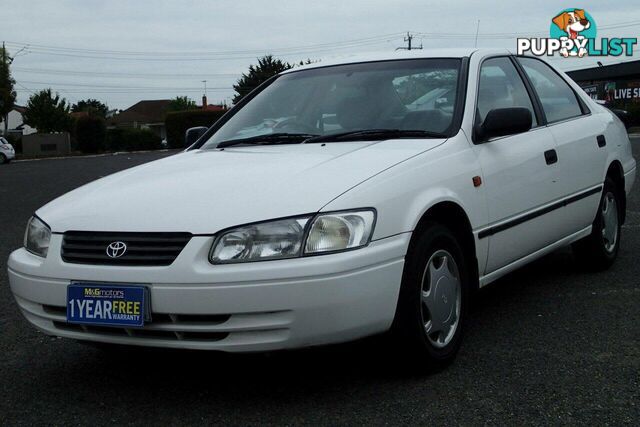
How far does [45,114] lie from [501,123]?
68.7 meters

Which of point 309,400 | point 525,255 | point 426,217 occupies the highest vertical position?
point 426,217

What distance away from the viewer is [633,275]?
559 centimetres

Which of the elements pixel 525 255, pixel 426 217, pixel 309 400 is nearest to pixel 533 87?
pixel 525 255

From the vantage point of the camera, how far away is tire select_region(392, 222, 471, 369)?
10.9 ft

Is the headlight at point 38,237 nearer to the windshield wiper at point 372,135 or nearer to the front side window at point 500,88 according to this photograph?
the windshield wiper at point 372,135

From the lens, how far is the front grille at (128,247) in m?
3.11

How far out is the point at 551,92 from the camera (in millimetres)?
5270

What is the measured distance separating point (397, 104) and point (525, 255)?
1.13 m

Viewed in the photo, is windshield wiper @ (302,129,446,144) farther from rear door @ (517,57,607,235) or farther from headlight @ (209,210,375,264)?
rear door @ (517,57,607,235)

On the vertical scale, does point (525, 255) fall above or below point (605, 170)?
below

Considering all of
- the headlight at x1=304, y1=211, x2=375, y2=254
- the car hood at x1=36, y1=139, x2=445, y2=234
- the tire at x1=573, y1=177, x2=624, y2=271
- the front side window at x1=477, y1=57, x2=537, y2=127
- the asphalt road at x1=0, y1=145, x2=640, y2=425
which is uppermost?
the front side window at x1=477, y1=57, x2=537, y2=127

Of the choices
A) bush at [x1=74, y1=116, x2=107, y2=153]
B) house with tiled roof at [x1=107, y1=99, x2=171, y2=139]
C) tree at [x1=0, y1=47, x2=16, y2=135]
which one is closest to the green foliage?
tree at [x1=0, y1=47, x2=16, y2=135]

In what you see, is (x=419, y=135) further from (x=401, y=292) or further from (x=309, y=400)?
(x=309, y=400)

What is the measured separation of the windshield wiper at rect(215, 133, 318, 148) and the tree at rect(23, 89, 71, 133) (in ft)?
221
